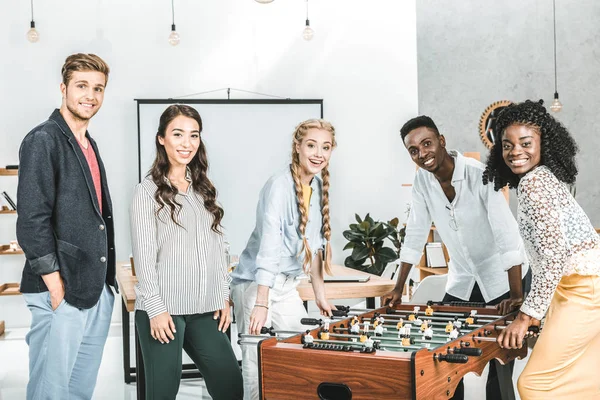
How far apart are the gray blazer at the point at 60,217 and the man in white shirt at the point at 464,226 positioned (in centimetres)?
142

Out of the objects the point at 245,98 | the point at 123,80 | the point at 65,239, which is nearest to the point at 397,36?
the point at 245,98

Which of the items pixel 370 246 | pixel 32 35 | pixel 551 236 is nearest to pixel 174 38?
pixel 32 35

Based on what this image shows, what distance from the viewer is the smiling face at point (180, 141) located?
2740mm

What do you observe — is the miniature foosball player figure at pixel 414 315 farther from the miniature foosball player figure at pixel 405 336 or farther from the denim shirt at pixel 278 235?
the denim shirt at pixel 278 235

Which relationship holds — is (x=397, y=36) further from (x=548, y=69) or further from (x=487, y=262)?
(x=487, y=262)

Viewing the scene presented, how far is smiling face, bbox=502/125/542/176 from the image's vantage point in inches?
104

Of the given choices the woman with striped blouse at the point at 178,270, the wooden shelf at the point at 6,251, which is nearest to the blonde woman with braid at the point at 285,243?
the woman with striped blouse at the point at 178,270

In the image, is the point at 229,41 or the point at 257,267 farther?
the point at 229,41

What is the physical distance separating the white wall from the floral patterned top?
4746 millimetres

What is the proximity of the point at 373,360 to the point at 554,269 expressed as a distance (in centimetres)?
80

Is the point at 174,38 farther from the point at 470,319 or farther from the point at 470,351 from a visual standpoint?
the point at 470,351

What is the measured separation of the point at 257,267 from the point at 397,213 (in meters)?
4.70

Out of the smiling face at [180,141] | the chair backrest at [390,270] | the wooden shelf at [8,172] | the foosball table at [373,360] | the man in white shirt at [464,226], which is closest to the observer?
the foosball table at [373,360]

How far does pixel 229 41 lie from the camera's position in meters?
7.15
